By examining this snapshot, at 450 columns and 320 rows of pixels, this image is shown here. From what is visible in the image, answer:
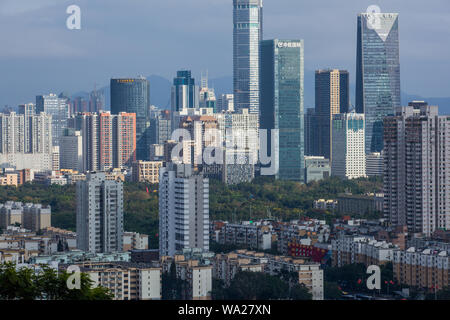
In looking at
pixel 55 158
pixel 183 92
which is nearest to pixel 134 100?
pixel 183 92

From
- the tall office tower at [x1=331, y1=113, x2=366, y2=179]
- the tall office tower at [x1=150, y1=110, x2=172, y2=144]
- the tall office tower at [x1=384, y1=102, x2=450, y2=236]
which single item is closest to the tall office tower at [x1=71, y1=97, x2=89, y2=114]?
the tall office tower at [x1=150, y1=110, x2=172, y2=144]

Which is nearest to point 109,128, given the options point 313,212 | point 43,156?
point 43,156

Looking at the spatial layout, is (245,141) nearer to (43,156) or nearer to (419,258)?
(43,156)

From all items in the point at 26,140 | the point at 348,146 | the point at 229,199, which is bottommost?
the point at 229,199

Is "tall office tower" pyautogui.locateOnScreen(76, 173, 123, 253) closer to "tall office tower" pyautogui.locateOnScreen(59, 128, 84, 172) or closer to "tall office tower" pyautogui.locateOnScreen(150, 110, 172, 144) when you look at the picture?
"tall office tower" pyautogui.locateOnScreen(59, 128, 84, 172)

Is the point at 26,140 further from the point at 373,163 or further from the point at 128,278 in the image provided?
the point at 128,278

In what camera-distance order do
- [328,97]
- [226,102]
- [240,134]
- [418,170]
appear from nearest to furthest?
[418,170], [240,134], [328,97], [226,102]
